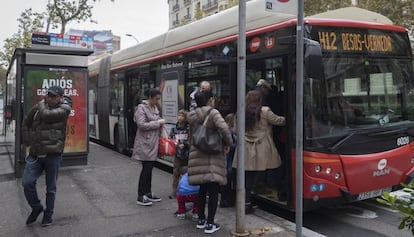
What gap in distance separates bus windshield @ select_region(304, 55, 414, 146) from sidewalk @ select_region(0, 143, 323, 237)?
134 cm

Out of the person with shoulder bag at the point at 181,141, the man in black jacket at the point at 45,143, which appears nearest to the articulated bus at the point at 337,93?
the person with shoulder bag at the point at 181,141

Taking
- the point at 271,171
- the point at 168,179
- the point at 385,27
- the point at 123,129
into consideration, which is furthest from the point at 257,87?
the point at 123,129

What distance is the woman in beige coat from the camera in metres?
5.42

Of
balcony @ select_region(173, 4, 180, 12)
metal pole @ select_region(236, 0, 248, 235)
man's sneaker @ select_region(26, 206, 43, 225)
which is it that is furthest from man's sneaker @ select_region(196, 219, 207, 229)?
balcony @ select_region(173, 4, 180, 12)

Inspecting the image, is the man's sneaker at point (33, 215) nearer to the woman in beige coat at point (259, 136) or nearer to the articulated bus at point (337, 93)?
the woman in beige coat at point (259, 136)

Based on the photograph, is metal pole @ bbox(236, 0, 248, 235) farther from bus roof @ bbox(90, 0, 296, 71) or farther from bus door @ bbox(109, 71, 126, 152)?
bus door @ bbox(109, 71, 126, 152)

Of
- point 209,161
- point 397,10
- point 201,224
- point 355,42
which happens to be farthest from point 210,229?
point 397,10

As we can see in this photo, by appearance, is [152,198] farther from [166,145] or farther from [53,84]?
[53,84]

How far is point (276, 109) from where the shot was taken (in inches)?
219

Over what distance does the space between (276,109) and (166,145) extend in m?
1.68

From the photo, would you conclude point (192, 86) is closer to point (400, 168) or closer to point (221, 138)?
point (221, 138)

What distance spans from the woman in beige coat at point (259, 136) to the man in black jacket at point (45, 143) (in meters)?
2.36

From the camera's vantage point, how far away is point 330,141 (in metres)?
5.09

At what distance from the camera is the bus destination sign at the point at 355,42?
5.16 meters
